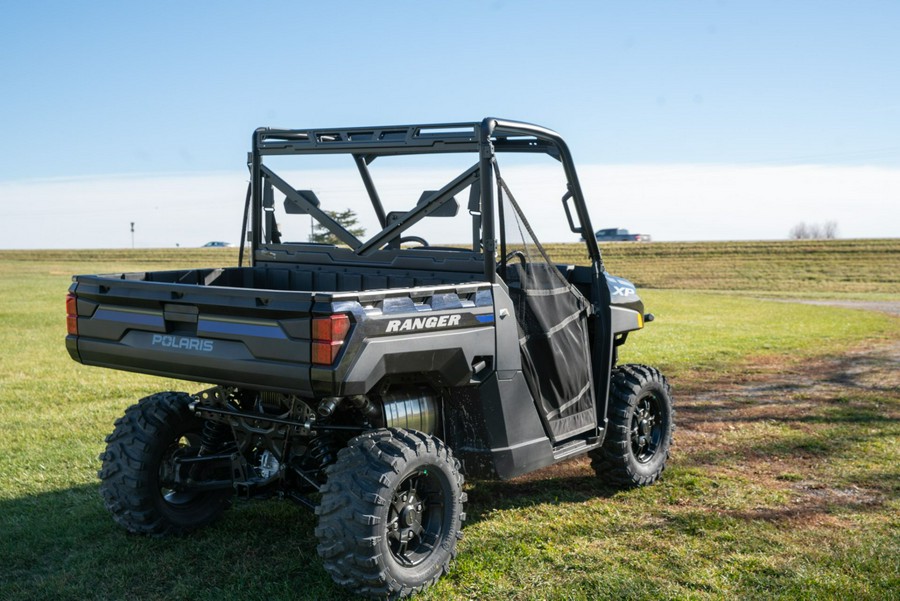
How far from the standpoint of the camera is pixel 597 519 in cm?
529

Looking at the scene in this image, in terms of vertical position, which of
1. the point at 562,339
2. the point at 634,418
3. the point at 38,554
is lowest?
the point at 38,554

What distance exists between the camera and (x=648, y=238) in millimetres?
89000

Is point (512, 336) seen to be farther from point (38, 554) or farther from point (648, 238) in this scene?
point (648, 238)

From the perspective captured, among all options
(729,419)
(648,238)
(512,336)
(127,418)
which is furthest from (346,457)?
(648,238)

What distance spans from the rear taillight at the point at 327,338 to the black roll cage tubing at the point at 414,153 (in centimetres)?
107

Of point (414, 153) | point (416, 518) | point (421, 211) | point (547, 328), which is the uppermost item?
point (414, 153)

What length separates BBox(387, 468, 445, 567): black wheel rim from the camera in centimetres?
415

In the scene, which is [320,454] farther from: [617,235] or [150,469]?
[617,235]

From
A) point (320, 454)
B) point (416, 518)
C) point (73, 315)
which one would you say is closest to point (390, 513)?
point (416, 518)

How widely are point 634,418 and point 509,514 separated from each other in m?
1.22

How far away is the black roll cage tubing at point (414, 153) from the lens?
459 cm

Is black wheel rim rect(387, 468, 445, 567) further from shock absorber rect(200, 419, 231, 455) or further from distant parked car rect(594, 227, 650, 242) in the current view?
distant parked car rect(594, 227, 650, 242)

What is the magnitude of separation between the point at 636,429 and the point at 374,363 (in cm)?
269

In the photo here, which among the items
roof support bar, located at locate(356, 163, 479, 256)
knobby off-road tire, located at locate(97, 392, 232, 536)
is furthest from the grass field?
roof support bar, located at locate(356, 163, 479, 256)
